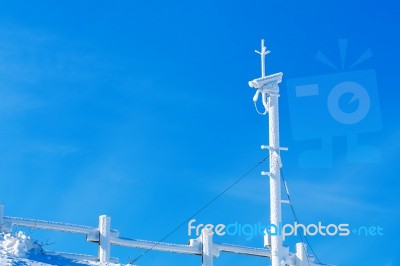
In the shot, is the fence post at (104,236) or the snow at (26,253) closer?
the snow at (26,253)

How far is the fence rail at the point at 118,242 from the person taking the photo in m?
17.4

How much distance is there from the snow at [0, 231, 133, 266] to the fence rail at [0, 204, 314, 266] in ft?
14.6

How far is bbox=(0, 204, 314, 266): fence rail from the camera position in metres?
17.4

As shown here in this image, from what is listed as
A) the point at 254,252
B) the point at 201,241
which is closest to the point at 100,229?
the point at 201,241

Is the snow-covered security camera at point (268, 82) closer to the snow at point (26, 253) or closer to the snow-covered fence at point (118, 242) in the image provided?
the snow-covered fence at point (118, 242)

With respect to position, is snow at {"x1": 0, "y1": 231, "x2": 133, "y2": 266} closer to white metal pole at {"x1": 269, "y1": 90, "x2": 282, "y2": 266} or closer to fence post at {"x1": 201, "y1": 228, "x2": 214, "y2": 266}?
white metal pole at {"x1": 269, "y1": 90, "x2": 282, "y2": 266}

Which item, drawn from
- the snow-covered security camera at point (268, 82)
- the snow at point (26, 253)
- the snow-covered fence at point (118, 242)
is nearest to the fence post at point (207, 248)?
the snow-covered fence at point (118, 242)

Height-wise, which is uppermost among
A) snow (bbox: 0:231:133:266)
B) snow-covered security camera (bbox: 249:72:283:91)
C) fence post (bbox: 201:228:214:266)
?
snow-covered security camera (bbox: 249:72:283:91)

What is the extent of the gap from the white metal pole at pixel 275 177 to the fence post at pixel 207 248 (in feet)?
8.72

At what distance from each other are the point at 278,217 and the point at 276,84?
10.4 ft

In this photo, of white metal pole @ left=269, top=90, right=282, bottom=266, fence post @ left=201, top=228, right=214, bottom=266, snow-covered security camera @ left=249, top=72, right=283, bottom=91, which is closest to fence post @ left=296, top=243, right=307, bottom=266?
fence post @ left=201, top=228, right=214, bottom=266

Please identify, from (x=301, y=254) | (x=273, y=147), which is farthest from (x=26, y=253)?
(x=301, y=254)

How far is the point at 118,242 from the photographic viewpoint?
1833 cm

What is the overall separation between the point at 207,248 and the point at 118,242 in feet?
7.76
